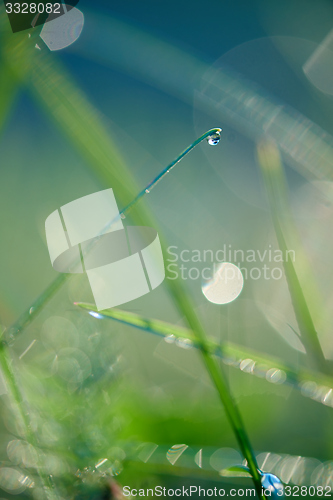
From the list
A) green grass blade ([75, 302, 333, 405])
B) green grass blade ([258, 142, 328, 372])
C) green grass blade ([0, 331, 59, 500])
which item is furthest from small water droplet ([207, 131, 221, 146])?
green grass blade ([0, 331, 59, 500])

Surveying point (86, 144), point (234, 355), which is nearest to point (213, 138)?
point (86, 144)

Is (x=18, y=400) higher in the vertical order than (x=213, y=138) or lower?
lower

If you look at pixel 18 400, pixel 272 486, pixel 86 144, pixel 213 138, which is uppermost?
pixel 213 138

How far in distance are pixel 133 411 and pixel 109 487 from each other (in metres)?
A: 0.12

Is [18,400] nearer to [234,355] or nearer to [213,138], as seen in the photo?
[234,355]

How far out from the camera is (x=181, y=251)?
1.33 meters

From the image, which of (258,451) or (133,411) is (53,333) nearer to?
(133,411)

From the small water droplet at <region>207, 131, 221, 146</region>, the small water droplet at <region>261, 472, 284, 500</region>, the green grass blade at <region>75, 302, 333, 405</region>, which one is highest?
the small water droplet at <region>207, 131, 221, 146</region>

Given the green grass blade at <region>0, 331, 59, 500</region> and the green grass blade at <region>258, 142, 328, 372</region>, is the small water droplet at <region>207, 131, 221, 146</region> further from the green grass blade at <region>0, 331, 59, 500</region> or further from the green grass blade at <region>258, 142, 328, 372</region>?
the green grass blade at <region>0, 331, 59, 500</region>

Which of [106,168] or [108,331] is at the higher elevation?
[106,168]

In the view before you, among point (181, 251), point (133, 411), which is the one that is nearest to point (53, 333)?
point (133, 411)

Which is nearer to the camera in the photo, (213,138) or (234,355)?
(234,355)

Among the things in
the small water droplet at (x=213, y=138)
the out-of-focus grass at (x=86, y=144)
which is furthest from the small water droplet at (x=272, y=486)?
the small water droplet at (x=213, y=138)

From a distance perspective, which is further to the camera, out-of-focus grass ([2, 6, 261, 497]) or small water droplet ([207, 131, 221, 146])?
small water droplet ([207, 131, 221, 146])
